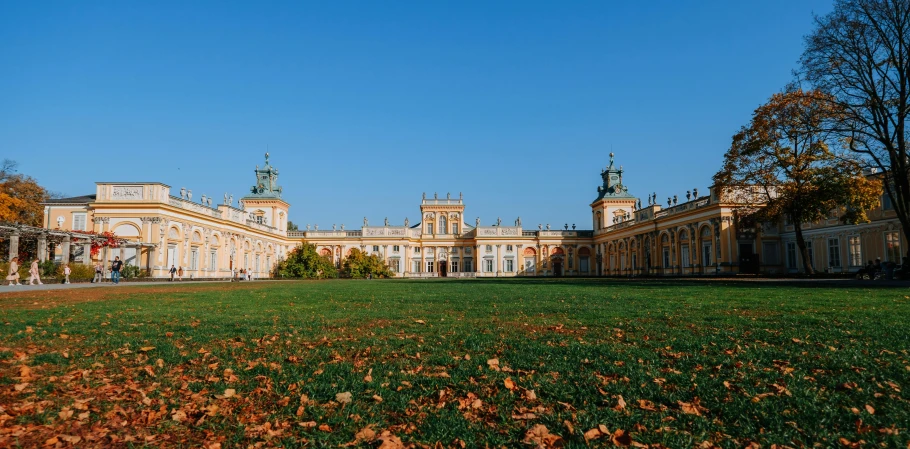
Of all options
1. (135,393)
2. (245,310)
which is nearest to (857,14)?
(245,310)

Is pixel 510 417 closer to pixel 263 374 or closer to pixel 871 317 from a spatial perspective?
pixel 263 374

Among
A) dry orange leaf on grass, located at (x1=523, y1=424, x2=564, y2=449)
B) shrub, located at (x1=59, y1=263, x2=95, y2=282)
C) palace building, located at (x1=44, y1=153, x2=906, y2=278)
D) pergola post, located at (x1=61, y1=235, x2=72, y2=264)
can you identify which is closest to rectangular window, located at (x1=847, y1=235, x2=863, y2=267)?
palace building, located at (x1=44, y1=153, x2=906, y2=278)

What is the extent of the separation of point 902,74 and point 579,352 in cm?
2201

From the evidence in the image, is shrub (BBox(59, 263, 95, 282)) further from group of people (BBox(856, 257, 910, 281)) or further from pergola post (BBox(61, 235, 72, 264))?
group of people (BBox(856, 257, 910, 281))

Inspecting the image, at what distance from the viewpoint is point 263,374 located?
4.22 meters

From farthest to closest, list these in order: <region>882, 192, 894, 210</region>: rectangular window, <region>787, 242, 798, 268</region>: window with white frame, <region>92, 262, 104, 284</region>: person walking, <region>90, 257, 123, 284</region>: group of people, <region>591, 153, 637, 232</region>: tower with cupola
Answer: <region>591, 153, 637, 232</region>: tower with cupola → <region>787, 242, 798, 268</region>: window with white frame → <region>92, 262, 104, 284</region>: person walking → <region>882, 192, 894, 210</region>: rectangular window → <region>90, 257, 123, 284</region>: group of people

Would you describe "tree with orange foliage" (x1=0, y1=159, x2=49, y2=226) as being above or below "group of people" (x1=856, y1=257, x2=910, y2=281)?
above

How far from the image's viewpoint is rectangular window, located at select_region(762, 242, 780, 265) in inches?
1511

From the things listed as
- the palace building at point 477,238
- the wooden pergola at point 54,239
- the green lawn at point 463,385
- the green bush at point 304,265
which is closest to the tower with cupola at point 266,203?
the palace building at point 477,238

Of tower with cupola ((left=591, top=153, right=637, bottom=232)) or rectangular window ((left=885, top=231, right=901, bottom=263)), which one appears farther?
tower with cupola ((left=591, top=153, right=637, bottom=232))

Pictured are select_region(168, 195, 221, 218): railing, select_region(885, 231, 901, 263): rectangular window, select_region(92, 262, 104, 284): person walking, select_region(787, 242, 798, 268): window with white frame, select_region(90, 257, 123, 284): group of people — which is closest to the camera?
select_region(90, 257, 123, 284): group of people

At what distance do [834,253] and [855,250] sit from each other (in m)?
1.99

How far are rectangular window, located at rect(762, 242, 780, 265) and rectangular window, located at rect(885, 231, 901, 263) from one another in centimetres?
833

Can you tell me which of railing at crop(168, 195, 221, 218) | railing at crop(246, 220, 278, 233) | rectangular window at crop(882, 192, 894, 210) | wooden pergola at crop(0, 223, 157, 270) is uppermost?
railing at crop(168, 195, 221, 218)
